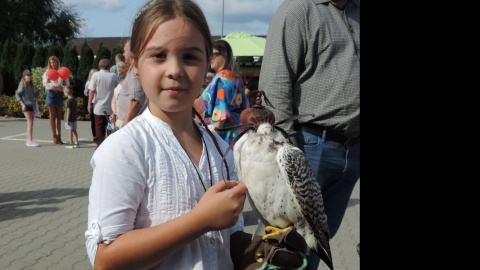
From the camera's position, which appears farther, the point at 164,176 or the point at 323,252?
the point at 323,252

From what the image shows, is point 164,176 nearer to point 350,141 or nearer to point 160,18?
point 160,18

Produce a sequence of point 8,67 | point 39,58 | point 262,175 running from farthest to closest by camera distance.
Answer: point 8,67 → point 39,58 → point 262,175

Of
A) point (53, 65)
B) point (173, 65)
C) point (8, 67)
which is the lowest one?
point (173, 65)

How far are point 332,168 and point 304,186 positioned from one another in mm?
1004

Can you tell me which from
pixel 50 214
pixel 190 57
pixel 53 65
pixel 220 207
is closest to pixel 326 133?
pixel 190 57

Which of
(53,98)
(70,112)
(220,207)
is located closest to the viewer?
(220,207)

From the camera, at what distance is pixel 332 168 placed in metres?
2.92

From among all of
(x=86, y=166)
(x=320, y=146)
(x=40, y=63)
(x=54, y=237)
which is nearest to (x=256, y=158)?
(x=320, y=146)

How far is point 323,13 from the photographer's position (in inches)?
112

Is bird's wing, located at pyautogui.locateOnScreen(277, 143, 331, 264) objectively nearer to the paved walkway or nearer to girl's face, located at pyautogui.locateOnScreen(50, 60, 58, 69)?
the paved walkway

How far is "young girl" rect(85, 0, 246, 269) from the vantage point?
1380mm

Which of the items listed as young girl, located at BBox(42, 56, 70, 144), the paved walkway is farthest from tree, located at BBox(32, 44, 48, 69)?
the paved walkway
